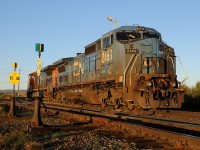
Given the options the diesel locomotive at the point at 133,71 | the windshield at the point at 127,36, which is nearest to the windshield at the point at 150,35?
the diesel locomotive at the point at 133,71

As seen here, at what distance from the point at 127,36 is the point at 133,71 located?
2.04 m

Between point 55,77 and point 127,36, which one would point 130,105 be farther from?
point 55,77

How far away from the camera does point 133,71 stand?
1379cm

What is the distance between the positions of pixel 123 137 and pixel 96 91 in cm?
954

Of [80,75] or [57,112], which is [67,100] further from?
[57,112]

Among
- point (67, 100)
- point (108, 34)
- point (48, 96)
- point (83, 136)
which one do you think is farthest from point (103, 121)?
point (48, 96)

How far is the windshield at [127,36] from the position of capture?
14617 mm

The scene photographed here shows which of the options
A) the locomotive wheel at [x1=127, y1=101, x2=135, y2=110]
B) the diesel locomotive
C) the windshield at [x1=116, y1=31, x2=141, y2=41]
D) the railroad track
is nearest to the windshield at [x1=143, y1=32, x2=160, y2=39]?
the diesel locomotive

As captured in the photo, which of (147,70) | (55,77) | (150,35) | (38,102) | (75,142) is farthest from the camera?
(55,77)

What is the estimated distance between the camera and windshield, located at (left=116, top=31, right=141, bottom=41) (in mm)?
14617

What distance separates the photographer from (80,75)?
68.5 feet

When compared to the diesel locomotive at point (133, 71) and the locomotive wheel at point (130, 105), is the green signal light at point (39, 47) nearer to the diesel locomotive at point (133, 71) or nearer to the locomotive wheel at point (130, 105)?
the diesel locomotive at point (133, 71)

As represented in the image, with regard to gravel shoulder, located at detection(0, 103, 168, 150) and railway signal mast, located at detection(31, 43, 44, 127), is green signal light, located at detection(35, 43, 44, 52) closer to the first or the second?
railway signal mast, located at detection(31, 43, 44, 127)

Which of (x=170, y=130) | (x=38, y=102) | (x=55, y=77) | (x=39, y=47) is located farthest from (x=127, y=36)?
(x=55, y=77)
